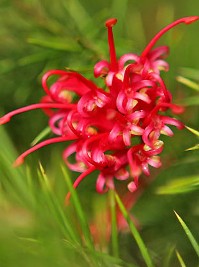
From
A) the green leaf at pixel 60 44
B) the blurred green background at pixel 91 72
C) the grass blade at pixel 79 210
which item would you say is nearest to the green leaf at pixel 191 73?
the blurred green background at pixel 91 72

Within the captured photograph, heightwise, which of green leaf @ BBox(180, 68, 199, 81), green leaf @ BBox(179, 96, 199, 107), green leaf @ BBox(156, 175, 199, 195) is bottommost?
green leaf @ BBox(156, 175, 199, 195)

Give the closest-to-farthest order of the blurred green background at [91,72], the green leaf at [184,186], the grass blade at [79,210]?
the grass blade at [79,210], the green leaf at [184,186], the blurred green background at [91,72]

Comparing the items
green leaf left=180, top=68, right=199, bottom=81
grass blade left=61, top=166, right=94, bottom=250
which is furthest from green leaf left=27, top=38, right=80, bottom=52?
grass blade left=61, top=166, right=94, bottom=250

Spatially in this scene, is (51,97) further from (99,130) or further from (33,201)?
(33,201)

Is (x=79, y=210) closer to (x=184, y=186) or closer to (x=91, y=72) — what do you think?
(x=184, y=186)

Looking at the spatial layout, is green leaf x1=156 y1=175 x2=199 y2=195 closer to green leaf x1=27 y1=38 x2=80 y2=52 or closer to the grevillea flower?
the grevillea flower

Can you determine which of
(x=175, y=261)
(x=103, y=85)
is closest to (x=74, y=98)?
(x=103, y=85)

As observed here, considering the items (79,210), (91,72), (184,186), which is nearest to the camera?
(79,210)

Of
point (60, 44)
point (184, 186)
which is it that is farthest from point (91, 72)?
point (184, 186)

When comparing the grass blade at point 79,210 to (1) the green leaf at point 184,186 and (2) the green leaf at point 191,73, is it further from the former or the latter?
(2) the green leaf at point 191,73
